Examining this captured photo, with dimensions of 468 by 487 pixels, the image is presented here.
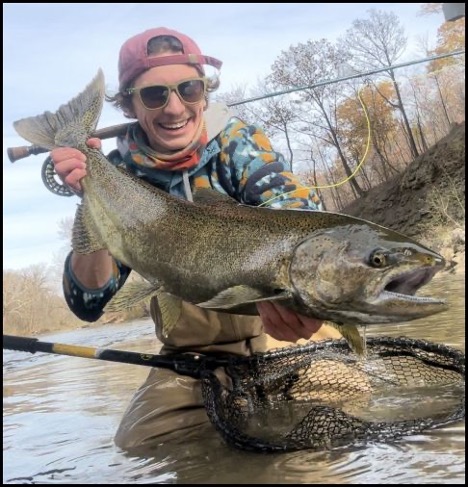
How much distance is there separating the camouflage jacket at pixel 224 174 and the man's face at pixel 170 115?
0.13 metres

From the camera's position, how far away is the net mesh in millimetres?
3088

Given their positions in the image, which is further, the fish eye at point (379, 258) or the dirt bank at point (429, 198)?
the dirt bank at point (429, 198)

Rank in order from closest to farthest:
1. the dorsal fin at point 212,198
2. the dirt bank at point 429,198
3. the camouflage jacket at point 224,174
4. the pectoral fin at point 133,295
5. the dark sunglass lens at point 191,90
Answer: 1. the dorsal fin at point 212,198
2. the pectoral fin at point 133,295
3. the camouflage jacket at point 224,174
4. the dark sunglass lens at point 191,90
5. the dirt bank at point 429,198

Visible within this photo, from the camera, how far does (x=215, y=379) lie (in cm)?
326

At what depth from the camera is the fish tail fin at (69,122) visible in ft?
11.4

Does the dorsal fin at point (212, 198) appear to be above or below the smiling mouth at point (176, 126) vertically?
below

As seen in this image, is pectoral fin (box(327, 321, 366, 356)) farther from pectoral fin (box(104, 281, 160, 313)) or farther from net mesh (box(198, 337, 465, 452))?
pectoral fin (box(104, 281, 160, 313))

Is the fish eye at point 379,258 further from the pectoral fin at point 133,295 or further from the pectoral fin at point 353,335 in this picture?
the pectoral fin at point 133,295

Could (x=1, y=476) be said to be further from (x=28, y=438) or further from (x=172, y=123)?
(x=172, y=123)

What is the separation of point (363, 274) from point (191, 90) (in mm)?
1889

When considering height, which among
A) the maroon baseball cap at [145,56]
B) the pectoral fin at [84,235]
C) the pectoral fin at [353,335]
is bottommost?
the pectoral fin at [353,335]

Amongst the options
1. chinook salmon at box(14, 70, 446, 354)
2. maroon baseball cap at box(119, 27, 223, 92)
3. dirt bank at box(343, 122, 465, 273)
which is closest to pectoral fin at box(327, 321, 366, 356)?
chinook salmon at box(14, 70, 446, 354)

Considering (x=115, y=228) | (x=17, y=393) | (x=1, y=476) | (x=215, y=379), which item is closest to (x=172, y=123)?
(x=115, y=228)

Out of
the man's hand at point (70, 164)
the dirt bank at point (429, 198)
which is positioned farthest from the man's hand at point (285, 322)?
the dirt bank at point (429, 198)
